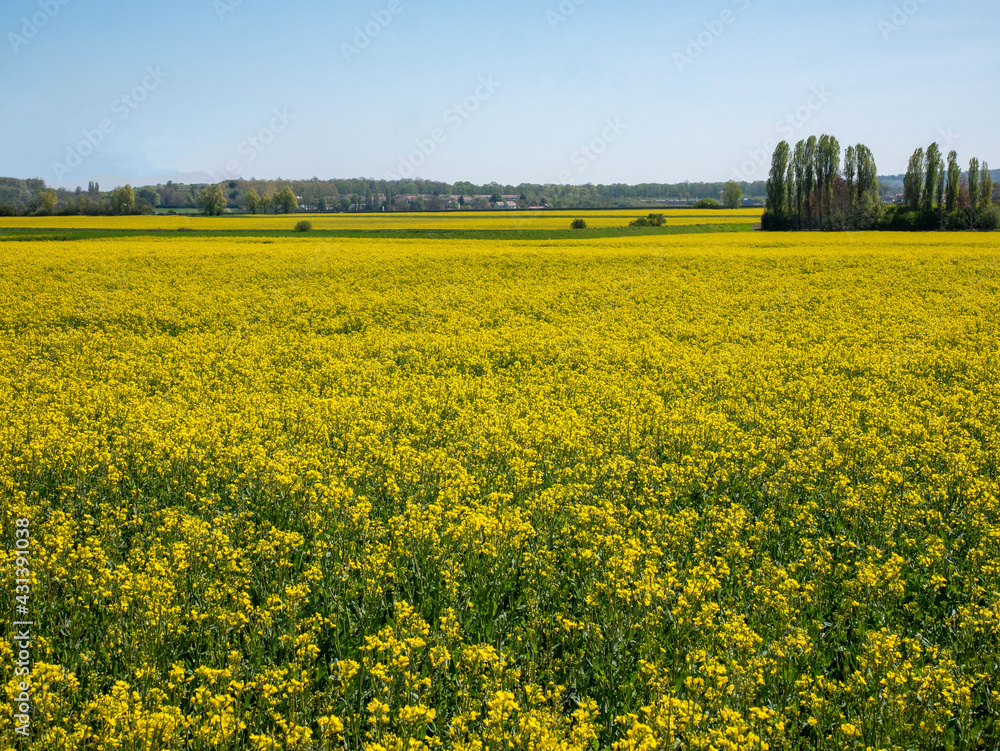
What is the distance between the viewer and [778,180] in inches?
2645

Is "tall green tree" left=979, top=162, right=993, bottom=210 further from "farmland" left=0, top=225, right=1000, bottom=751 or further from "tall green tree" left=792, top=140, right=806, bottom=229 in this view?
"farmland" left=0, top=225, right=1000, bottom=751

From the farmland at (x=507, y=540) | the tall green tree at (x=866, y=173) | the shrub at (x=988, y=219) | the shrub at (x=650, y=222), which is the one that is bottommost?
the farmland at (x=507, y=540)

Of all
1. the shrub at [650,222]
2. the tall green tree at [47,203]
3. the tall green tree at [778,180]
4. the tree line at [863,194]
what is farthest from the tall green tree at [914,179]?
the tall green tree at [47,203]

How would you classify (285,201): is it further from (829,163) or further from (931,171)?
(931,171)

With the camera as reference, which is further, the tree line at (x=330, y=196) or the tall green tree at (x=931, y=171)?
the tree line at (x=330, y=196)

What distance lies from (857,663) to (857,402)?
6.91 m

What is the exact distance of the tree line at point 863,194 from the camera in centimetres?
5694

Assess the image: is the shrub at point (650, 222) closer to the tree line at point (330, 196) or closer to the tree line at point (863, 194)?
the tree line at point (863, 194)

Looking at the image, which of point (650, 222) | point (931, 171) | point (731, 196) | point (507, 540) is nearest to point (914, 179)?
point (931, 171)

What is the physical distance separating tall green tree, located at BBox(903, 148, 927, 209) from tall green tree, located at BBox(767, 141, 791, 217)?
11368mm

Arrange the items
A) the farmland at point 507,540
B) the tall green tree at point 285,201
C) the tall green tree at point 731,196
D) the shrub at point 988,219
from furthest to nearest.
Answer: the tall green tree at point 731,196 < the tall green tree at point 285,201 < the shrub at point 988,219 < the farmland at point 507,540

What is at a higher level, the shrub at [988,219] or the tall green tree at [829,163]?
the tall green tree at [829,163]

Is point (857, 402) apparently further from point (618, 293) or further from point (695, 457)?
point (618, 293)

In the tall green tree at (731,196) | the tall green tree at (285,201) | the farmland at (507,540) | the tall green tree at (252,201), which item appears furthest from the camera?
the tall green tree at (731,196)
